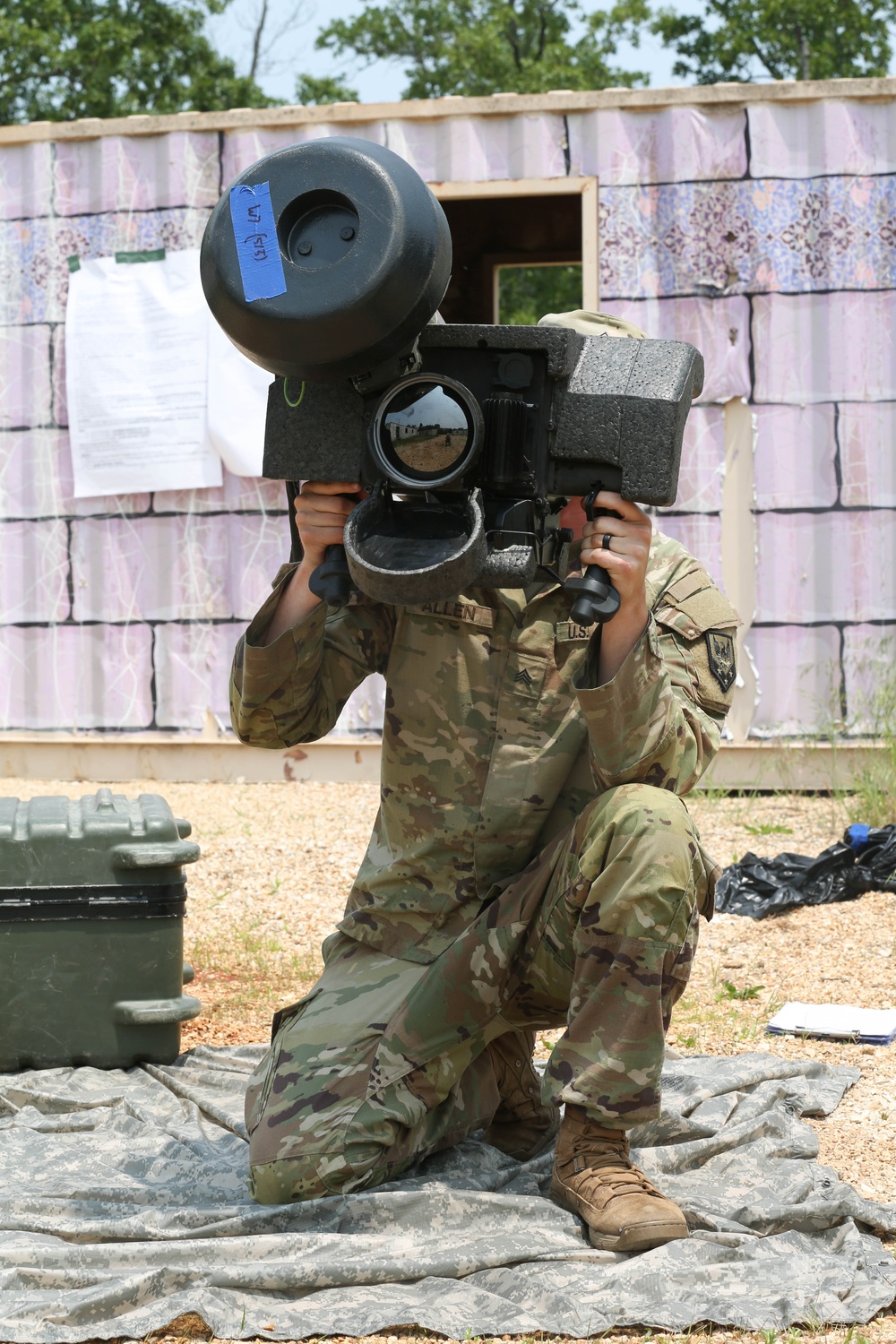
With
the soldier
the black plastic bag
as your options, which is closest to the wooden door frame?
the black plastic bag

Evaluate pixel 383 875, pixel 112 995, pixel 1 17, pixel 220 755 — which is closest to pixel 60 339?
pixel 220 755

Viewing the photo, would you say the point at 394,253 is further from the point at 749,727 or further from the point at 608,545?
the point at 749,727

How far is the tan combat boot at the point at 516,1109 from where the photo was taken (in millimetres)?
2725

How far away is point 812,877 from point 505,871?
2283 millimetres

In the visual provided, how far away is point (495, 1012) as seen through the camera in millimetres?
2514

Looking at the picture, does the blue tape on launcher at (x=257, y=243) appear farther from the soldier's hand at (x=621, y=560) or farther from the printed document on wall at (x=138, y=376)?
the printed document on wall at (x=138, y=376)

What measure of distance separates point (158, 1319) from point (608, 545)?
1294mm

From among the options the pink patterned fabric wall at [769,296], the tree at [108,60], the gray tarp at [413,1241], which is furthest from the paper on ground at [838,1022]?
the tree at [108,60]

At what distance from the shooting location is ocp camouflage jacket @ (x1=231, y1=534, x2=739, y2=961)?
254 cm

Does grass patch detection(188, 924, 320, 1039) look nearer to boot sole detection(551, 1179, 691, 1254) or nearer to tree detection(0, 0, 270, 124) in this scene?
boot sole detection(551, 1179, 691, 1254)

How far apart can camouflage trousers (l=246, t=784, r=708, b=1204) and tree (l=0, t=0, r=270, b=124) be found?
20.4 metres

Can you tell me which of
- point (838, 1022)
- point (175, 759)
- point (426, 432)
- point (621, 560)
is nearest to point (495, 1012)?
point (621, 560)

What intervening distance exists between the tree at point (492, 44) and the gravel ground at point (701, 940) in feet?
68.7

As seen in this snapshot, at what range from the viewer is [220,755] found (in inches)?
258
